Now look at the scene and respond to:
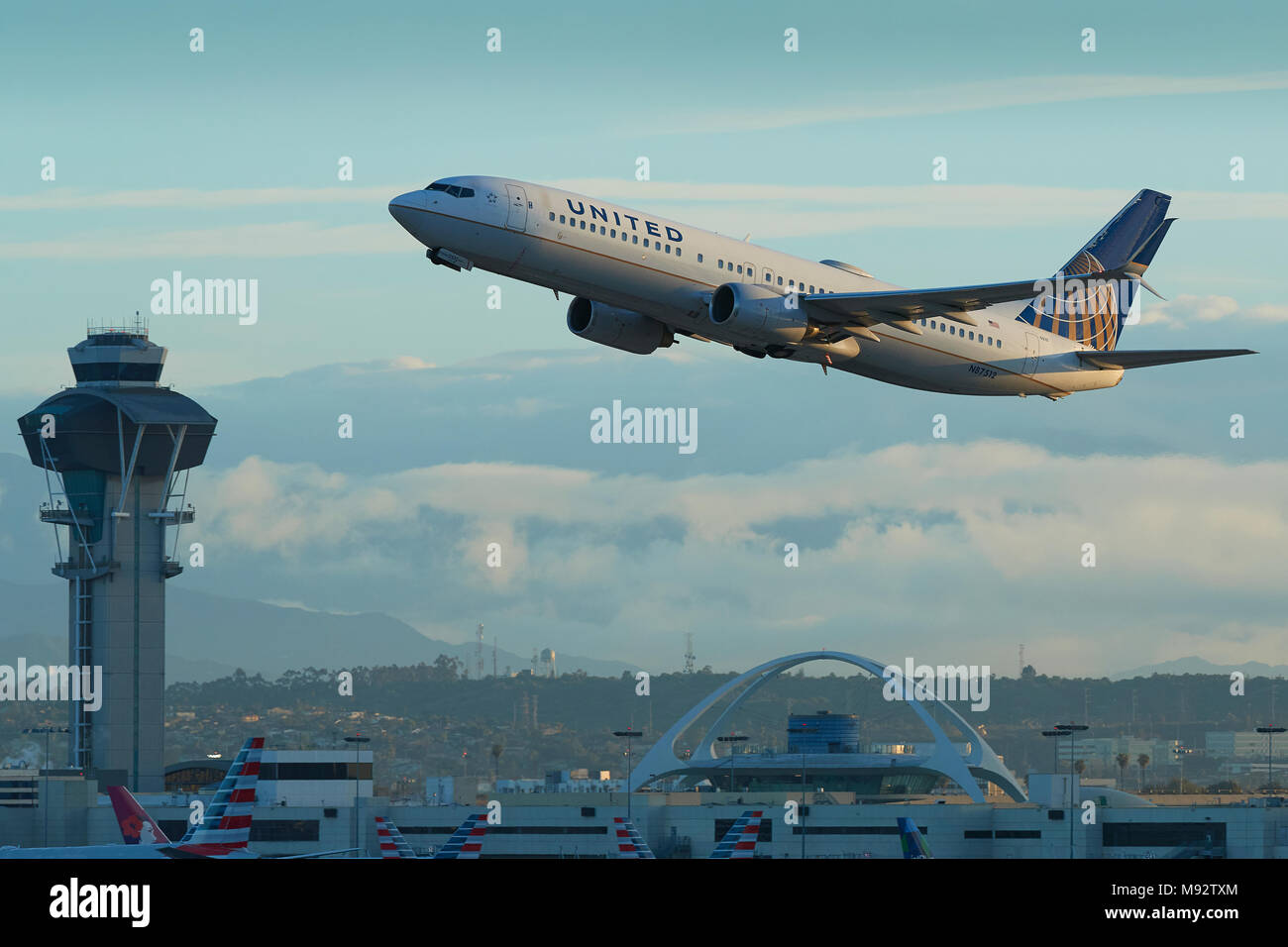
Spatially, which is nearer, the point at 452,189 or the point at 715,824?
the point at 452,189

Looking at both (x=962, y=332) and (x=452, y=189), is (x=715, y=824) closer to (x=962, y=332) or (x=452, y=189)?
(x=962, y=332)

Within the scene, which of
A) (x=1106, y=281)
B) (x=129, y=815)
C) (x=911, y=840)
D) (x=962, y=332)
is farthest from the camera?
(x=911, y=840)

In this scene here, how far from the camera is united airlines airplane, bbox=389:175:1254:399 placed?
227ft

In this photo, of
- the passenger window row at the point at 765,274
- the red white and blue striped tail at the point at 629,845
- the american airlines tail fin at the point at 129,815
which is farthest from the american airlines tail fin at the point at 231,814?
the red white and blue striped tail at the point at 629,845

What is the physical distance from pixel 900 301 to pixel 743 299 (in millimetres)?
7036

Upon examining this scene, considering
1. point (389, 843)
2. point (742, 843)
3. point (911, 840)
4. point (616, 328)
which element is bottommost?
point (911, 840)

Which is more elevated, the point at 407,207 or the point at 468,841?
the point at 407,207

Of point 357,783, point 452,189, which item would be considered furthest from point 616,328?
point 357,783

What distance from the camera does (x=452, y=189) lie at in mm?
69875

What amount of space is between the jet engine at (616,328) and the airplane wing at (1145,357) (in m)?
23.5

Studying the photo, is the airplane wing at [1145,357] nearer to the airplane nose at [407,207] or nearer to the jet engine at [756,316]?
the jet engine at [756,316]
